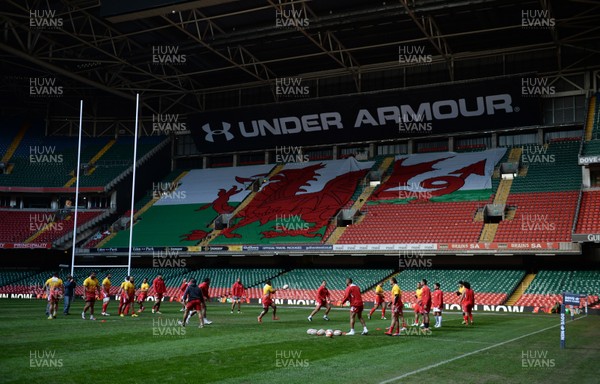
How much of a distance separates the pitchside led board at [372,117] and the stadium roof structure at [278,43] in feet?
5.70

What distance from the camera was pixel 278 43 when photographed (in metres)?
47.5

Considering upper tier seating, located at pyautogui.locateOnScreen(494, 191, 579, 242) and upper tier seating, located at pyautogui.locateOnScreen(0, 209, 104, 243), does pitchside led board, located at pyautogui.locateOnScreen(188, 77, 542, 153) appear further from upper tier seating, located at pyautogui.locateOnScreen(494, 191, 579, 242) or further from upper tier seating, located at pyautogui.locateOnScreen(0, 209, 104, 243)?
upper tier seating, located at pyautogui.locateOnScreen(0, 209, 104, 243)

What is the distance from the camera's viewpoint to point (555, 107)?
48094 millimetres

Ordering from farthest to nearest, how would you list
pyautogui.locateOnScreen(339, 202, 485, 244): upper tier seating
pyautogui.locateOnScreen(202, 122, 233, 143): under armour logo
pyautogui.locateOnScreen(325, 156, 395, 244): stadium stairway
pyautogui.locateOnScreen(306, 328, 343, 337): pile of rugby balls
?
pyautogui.locateOnScreen(202, 122, 233, 143): under armour logo
pyautogui.locateOnScreen(325, 156, 395, 244): stadium stairway
pyautogui.locateOnScreen(339, 202, 485, 244): upper tier seating
pyautogui.locateOnScreen(306, 328, 343, 337): pile of rugby balls

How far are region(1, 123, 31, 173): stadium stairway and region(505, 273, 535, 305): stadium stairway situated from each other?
152 ft

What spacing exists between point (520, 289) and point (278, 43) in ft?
81.3

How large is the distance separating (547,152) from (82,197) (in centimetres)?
4165

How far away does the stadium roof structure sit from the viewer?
4044cm

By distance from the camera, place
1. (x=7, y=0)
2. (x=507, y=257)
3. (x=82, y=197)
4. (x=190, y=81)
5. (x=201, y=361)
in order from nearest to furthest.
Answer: (x=201, y=361) → (x=7, y=0) → (x=507, y=257) → (x=190, y=81) → (x=82, y=197)

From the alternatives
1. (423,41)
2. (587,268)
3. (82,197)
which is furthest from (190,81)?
(587,268)

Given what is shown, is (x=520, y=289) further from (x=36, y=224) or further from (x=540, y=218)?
(x=36, y=224)

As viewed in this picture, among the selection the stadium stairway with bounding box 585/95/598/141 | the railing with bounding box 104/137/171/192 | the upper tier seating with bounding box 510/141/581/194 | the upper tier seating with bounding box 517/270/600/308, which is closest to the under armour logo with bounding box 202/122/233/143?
the railing with bounding box 104/137/171/192

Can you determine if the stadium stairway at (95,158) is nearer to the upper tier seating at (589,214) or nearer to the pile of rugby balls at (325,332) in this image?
the upper tier seating at (589,214)

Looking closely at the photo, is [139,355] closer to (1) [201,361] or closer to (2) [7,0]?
(1) [201,361]
